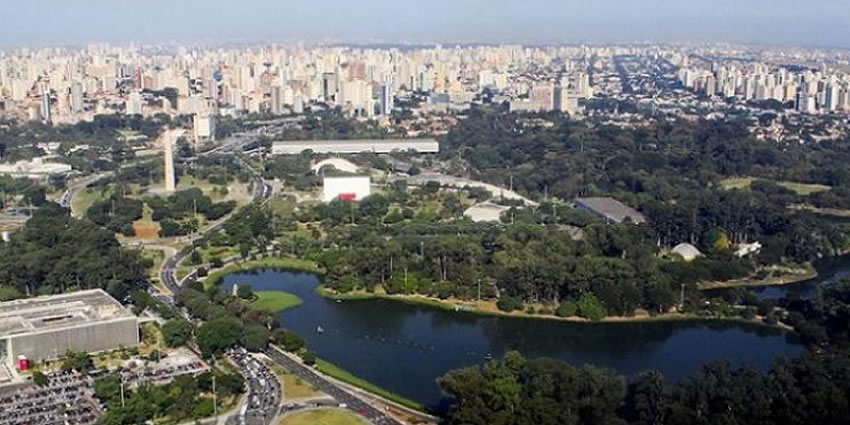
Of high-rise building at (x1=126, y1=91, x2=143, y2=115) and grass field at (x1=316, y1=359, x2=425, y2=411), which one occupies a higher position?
high-rise building at (x1=126, y1=91, x2=143, y2=115)

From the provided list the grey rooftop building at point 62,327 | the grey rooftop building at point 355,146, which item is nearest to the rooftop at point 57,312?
the grey rooftop building at point 62,327

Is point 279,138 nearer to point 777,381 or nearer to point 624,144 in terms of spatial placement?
point 624,144

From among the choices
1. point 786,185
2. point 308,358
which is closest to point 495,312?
point 308,358

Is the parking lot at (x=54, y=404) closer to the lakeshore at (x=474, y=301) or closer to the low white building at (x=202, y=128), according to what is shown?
the lakeshore at (x=474, y=301)

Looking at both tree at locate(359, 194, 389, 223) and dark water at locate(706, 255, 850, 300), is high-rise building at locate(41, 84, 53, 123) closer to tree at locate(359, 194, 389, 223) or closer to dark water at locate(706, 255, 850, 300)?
tree at locate(359, 194, 389, 223)

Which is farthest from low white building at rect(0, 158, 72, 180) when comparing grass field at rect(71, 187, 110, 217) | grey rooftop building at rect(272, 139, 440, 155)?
grey rooftop building at rect(272, 139, 440, 155)

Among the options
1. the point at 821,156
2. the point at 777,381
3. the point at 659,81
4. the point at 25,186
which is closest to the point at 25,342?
the point at 777,381

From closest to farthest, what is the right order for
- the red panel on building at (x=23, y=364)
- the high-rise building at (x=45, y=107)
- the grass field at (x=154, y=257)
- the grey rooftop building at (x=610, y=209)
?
1. the red panel on building at (x=23, y=364)
2. the grass field at (x=154, y=257)
3. the grey rooftop building at (x=610, y=209)
4. the high-rise building at (x=45, y=107)
